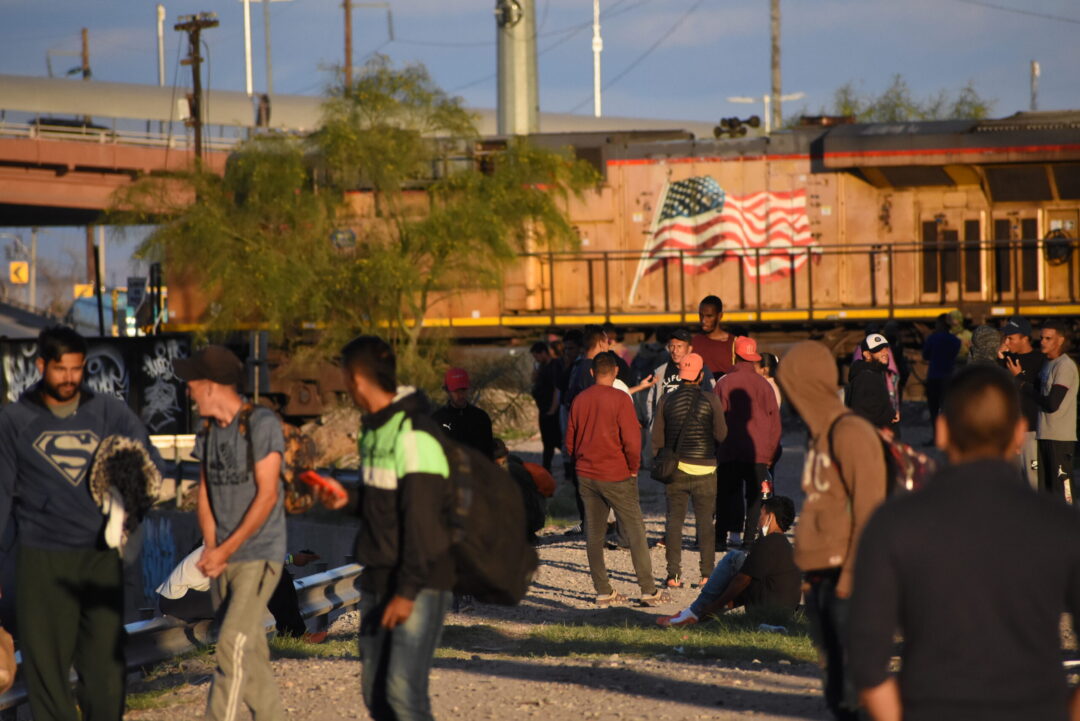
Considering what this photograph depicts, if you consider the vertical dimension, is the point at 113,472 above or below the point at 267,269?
below

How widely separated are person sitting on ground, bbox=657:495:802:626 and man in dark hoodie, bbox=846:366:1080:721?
17.0ft

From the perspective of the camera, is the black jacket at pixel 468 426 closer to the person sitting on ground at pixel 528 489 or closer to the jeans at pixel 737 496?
the person sitting on ground at pixel 528 489

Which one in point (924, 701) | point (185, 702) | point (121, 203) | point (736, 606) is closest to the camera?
point (924, 701)

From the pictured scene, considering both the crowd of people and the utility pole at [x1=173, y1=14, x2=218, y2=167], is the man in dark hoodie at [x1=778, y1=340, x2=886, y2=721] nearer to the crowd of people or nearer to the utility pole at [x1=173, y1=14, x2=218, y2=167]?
the crowd of people

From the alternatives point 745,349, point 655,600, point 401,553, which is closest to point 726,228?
point 745,349

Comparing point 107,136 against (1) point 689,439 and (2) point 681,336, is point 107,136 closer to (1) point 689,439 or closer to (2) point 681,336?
(2) point 681,336

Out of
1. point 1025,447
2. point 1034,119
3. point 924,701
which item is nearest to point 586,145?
point 1034,119

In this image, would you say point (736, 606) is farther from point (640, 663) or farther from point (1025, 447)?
point (1025, 447)

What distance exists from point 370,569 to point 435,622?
290 mm

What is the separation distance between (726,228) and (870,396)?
39.3 ft

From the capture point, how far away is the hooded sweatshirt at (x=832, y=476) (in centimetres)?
385

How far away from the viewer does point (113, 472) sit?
16.1 feet

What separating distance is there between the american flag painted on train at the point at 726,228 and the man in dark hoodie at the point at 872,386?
32.6 ft

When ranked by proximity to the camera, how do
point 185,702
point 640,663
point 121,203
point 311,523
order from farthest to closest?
point 121,203 → point 311,523 → point 640,663 → point 185,702
